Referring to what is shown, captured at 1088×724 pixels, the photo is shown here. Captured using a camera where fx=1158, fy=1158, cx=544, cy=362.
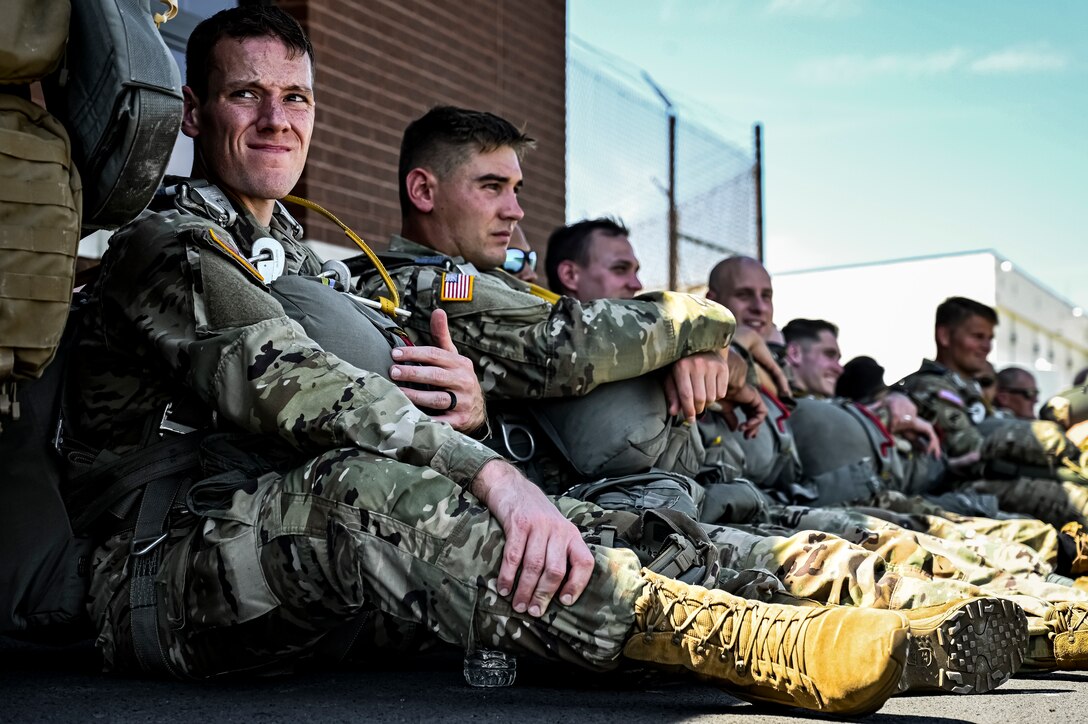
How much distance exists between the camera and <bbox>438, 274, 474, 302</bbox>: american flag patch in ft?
11.0

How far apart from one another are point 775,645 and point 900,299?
17.1 m

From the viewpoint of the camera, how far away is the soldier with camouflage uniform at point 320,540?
2230 millimetres

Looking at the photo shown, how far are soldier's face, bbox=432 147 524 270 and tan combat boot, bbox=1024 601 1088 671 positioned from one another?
1.99 meters

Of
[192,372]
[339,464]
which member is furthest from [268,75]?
[339,464]

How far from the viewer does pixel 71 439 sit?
268 centimetres

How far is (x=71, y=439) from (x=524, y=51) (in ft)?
17.3

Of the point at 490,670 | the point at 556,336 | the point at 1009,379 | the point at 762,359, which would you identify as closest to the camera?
the point at 490,670

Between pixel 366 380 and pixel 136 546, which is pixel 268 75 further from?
pixel 136 546

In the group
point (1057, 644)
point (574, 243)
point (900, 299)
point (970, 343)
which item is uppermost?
point (900, 299)

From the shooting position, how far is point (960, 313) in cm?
767

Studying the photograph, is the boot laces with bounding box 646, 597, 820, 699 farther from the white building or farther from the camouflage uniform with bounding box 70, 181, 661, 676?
the white building

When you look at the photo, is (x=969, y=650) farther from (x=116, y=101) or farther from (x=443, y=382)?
(x=116, y=101)

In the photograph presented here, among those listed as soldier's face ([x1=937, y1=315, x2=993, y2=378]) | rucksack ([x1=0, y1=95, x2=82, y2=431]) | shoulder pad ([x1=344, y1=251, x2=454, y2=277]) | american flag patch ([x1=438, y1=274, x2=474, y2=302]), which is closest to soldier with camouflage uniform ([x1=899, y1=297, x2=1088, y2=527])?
soldier's face ([x1=937, y1=315, x2=993, y2=378])

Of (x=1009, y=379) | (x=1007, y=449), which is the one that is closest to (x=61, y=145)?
(x=1007, y=449)
